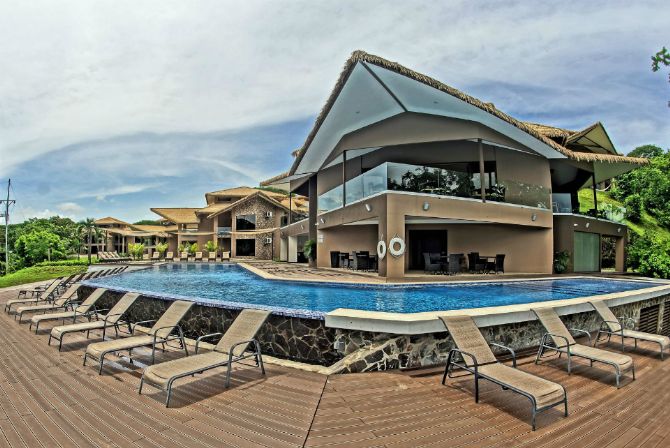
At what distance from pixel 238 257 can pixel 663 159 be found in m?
34.6

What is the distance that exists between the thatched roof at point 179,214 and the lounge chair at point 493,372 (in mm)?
40025

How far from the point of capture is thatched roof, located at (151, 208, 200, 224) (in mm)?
41188

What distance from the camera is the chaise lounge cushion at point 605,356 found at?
181 inches

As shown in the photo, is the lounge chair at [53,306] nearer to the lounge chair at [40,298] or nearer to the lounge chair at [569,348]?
the lounge chair at [40,298]

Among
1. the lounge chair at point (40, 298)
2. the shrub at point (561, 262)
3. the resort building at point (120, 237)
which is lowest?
the lounge chair at point (40, 298)

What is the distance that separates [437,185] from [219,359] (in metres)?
11.4

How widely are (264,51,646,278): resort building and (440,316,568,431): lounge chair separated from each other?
321 inches

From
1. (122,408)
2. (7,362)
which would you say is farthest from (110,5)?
(122,408)

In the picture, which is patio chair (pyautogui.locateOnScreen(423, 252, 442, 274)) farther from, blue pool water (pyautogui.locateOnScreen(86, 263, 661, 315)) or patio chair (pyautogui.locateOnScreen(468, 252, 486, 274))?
blue pool water (pyautogui.locateOnScreen(86, 263, 661, 315))

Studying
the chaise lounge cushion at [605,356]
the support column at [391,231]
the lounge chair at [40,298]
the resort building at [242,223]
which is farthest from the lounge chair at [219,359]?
the resort building at [242,223]

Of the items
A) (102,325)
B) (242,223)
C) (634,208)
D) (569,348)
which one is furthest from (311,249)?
(634,208)

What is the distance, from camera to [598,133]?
63.2 ft

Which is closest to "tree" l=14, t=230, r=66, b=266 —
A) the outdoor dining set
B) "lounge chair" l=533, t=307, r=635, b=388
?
the outdoor dining set

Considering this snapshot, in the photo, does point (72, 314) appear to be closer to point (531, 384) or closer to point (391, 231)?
point (531, 384)
